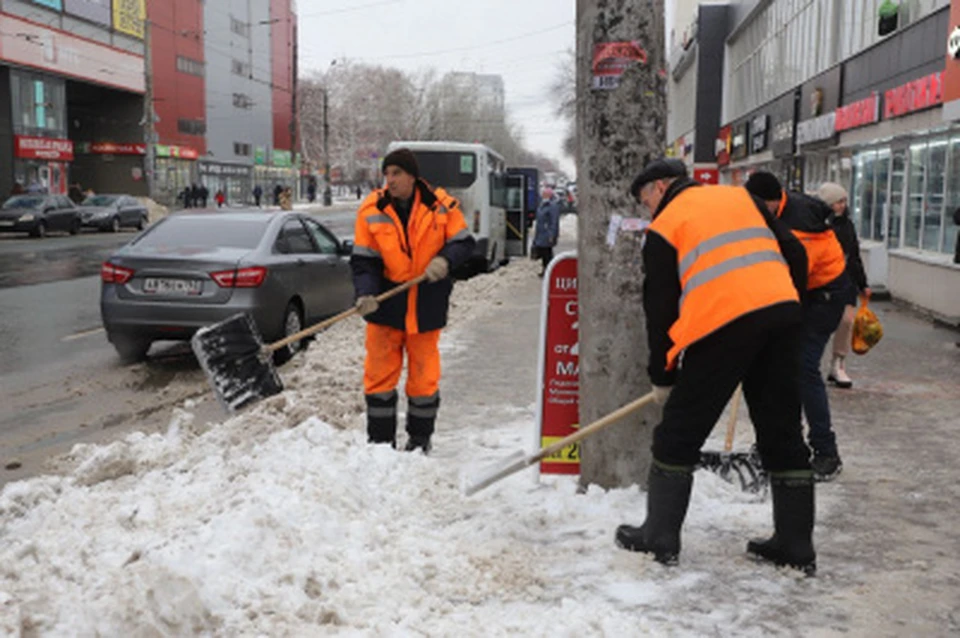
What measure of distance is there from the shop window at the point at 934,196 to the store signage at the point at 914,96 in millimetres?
677

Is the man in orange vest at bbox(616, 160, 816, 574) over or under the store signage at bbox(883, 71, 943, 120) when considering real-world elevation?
under

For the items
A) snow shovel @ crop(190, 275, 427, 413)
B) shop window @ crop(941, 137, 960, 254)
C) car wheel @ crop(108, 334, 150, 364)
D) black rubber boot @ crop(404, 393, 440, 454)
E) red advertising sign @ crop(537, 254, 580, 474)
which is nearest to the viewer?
red advertising sign @ crop(537, 254, 580, 474)

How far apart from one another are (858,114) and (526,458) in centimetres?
1740

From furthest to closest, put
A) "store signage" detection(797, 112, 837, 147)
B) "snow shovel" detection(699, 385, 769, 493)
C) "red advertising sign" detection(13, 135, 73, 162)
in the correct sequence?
"red advertising sign" detection(13, 135, 73, 162) < "store signage" detection(797, 112, 837, 147) < "snow shovel" detection(699, 385, 769, 493)

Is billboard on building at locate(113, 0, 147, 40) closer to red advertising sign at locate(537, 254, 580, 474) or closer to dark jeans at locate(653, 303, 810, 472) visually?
red advertising sign at locate(537, 254, 580, 474)

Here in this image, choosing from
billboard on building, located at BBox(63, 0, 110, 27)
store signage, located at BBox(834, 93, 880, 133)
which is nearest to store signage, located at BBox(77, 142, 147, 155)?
billboard on building, located at BBox(63, 0, 110, 27)

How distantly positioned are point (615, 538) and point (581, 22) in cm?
246

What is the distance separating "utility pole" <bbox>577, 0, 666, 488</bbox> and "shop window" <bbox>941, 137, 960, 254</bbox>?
1134cm

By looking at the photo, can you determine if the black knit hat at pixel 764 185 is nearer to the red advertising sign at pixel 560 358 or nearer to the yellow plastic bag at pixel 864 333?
the red advertising sign at pixel 560 358

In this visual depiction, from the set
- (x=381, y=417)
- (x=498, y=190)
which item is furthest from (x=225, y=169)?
(x=381, y=417)

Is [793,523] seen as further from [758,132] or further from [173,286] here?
[758,132]

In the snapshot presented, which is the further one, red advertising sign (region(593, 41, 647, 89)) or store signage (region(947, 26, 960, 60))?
store signage (region(947, 26, 960, 60))

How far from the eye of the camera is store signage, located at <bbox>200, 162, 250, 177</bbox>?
223 ft

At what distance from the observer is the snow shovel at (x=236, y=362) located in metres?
5.77
